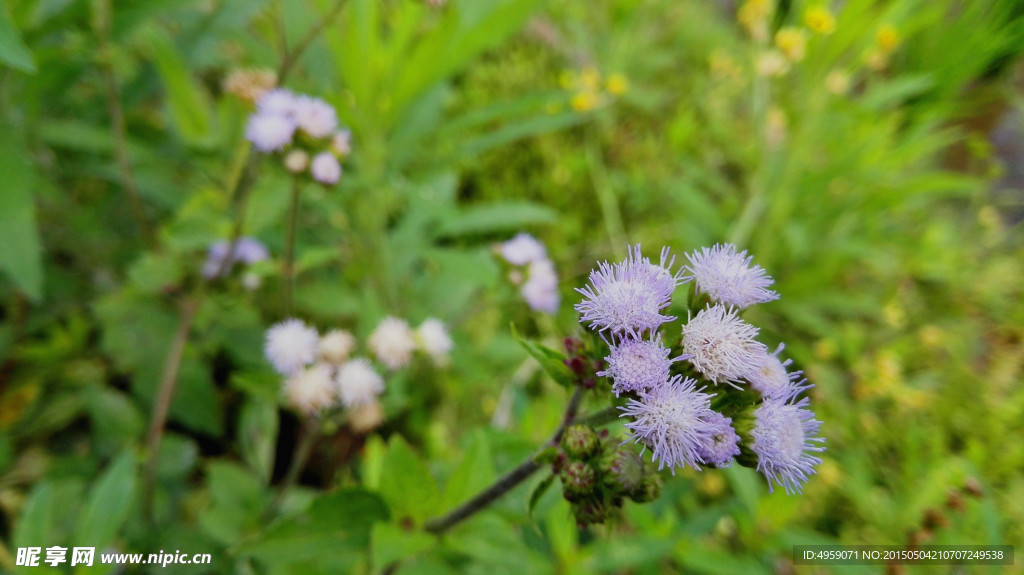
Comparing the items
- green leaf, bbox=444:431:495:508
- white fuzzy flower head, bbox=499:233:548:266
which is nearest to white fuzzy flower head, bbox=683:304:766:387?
green leaf, bbox=444:431:495:508

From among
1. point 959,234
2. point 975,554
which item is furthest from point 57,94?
point 959,234

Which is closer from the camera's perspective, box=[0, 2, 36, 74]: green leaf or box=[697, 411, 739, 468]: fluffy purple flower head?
box=[697, 411, 739, 468]: fluffy purple flower head

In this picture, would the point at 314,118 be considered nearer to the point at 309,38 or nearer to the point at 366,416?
the point at 309,38

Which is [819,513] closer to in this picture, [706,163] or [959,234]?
[706,163]

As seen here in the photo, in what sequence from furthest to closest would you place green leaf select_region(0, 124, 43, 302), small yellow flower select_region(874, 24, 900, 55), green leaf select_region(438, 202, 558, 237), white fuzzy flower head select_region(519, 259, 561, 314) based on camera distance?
1. small yellow flower select_region(874, 24, 900, 55)
2. green leaf select_region(438, 202, 558, 237)
3. white fuzzy flower head select_region(519, 259, 561, 314)
4. green leaf select_region(0, 124, 43, 302)

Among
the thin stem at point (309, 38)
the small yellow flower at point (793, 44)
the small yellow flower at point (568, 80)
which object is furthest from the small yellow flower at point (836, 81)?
the thin stem at point (309, 38)

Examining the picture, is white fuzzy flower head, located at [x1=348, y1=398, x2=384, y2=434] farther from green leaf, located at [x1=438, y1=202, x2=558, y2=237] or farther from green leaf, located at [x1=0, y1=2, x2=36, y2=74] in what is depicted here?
green leaf, located at [x1=0, y1=2, x2=36, y2=74]

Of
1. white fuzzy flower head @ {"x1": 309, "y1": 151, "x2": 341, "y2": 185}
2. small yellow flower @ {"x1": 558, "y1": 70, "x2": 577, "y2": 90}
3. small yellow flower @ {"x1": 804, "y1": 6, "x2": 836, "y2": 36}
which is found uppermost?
small yellow flower @ {"x1": 558, "y1": 70, "x2": 577, "y2": 90}
